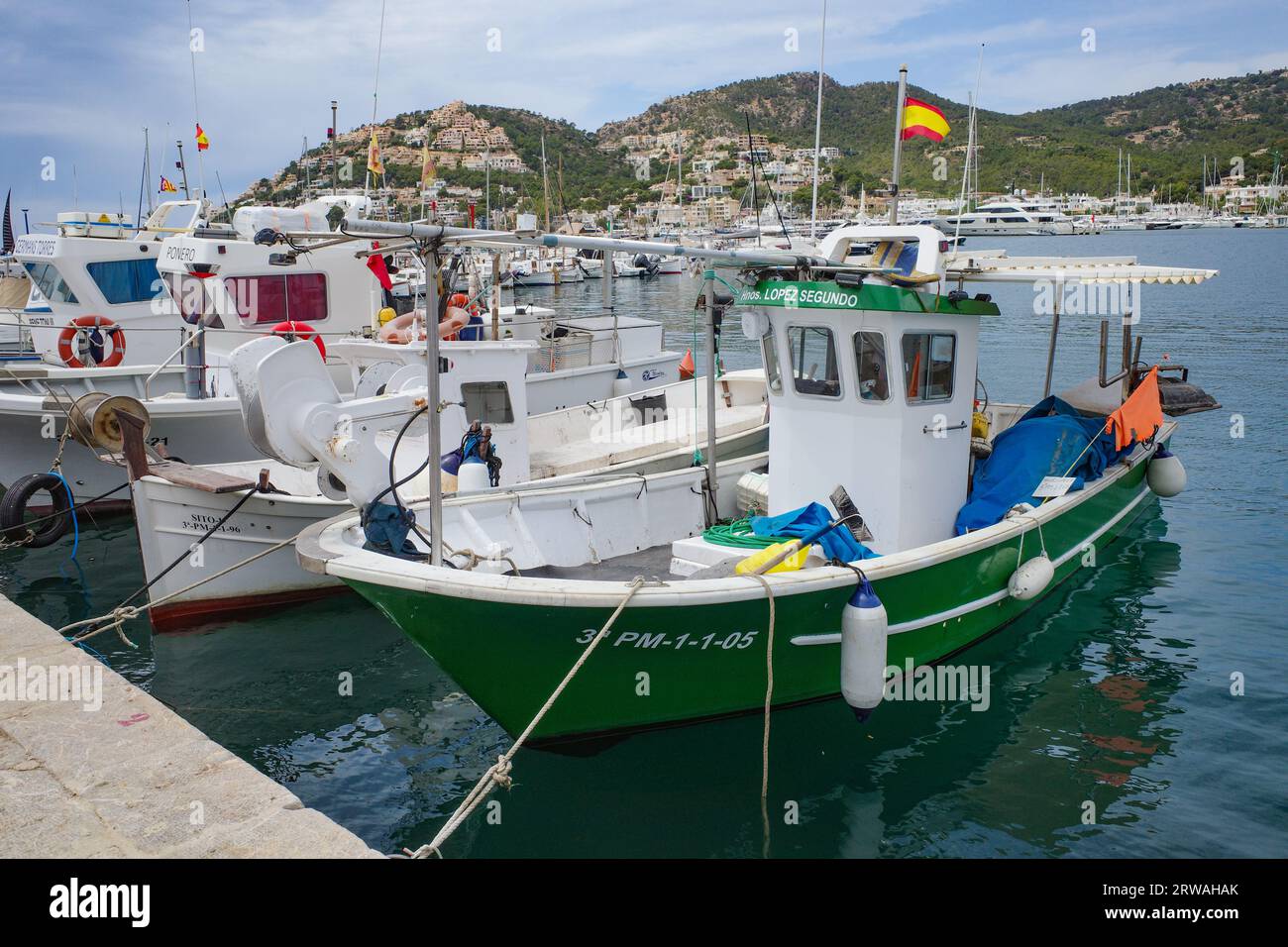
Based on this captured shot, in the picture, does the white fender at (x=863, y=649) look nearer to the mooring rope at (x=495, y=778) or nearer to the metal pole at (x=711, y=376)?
the mooring rope at (x=495, y=778)

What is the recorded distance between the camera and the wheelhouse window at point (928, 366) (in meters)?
8.55

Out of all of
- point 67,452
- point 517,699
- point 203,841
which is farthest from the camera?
point 67,452

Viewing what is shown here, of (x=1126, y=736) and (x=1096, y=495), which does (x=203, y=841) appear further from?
(x=1096, y=495)

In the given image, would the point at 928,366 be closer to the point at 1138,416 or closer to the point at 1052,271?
the point at 1052,271

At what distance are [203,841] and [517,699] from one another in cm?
266

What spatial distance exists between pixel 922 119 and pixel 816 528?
13.5ft

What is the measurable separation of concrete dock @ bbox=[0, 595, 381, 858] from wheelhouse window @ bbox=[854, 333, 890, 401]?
221 inches

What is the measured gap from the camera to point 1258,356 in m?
27.5

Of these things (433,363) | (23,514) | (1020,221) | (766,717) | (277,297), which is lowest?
(23,514)

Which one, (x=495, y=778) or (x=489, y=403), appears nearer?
(x=495, y=778)

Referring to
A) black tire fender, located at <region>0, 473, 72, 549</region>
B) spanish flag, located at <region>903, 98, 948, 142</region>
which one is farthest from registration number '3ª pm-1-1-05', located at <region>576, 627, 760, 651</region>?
black tire fender, located at <region>0, 473, 72, 549</region>

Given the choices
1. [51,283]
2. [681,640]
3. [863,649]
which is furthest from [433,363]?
[51,283]

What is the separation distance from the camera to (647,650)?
22.9 feet
